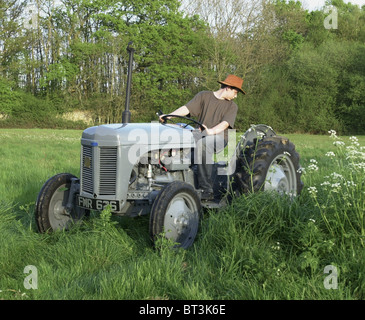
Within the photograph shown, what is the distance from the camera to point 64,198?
195 inches

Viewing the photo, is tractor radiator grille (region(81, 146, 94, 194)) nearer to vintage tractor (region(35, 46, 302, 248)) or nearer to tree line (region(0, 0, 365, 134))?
vintage tractor (region(35, 46, 302, 248))

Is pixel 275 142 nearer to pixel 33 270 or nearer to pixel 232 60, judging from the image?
pixel 33 270

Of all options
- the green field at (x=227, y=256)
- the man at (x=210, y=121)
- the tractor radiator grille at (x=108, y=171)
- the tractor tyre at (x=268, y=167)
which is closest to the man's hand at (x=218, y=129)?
the man at (x=210, y=121)

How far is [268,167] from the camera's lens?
503cm

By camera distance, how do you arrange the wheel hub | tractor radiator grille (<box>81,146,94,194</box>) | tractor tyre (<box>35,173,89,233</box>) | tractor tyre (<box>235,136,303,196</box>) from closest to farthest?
tractor radiator grille (<box>81,146,94,194</box>), tractor tyre (<box>35,173,89,233</box>), tractor tyre (<box>235,136,303,196</box>), the wheel hub

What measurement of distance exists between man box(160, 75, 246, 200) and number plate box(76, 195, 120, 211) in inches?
40.5

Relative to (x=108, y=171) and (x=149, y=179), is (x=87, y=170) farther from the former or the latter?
(x=149, y=179)

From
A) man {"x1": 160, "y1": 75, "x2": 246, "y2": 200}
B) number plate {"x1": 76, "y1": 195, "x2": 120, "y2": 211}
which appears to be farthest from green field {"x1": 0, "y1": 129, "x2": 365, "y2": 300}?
man {"x1": 160, "y1": 75, "x2": 246, "y2": 200}

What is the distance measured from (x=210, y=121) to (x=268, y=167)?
0.95 metres

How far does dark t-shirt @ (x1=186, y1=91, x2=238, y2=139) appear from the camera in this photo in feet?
18.0

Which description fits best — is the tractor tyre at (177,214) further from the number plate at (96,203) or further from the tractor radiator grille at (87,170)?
the tractor radiator grille at (87,170)

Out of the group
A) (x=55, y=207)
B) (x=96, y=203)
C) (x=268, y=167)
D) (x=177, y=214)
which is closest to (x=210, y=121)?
(x=268, y=167)

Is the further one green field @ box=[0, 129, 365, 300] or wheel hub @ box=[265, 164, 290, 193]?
wheel hub @ box=[265, 164, 290, 193]
